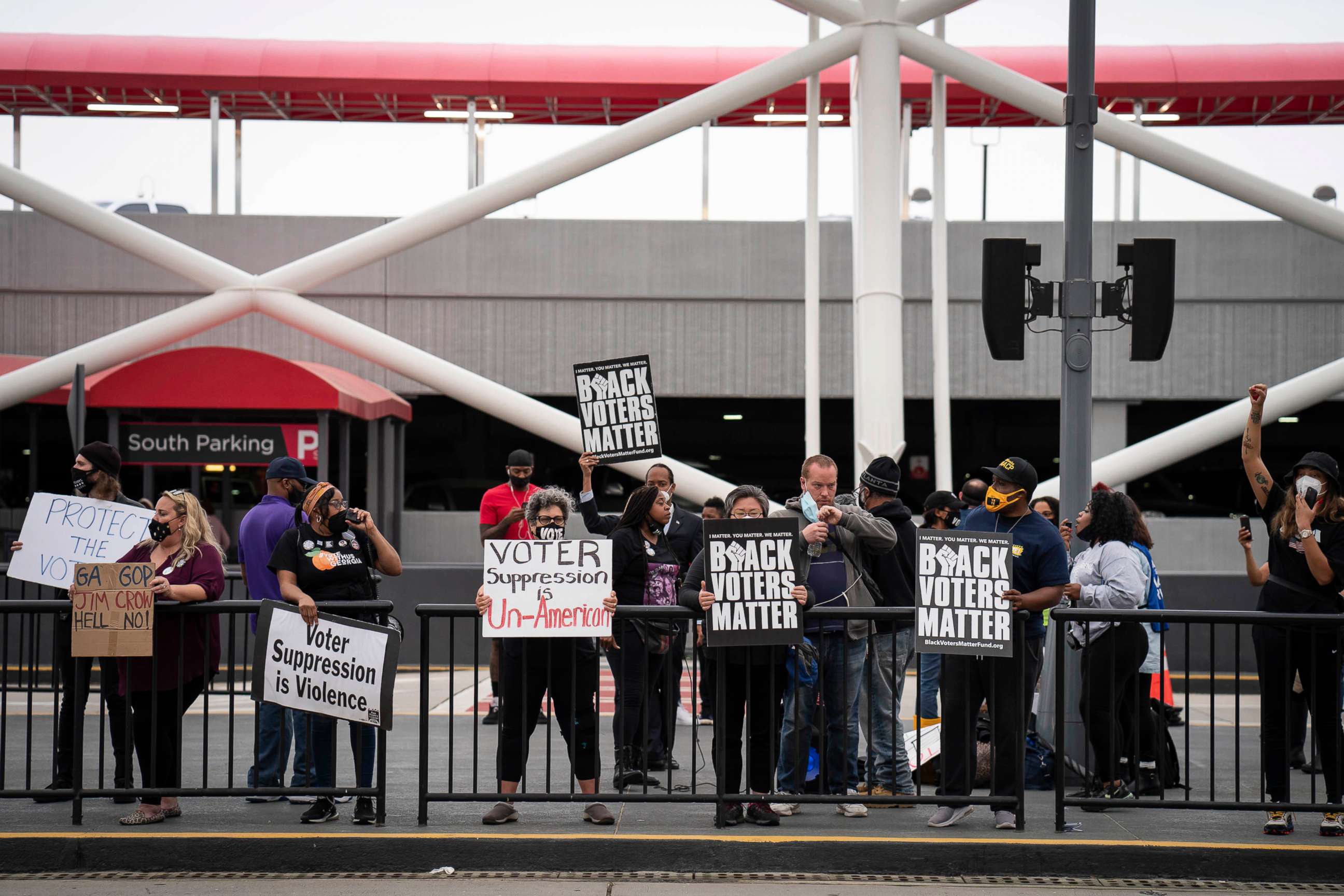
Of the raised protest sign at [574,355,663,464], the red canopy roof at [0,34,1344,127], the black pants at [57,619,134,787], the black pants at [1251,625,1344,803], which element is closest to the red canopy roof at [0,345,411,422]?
the red canopy roof at [0,34,1344,127]

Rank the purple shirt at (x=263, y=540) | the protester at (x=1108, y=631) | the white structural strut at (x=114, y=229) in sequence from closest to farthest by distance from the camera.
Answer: the protester at (x=1108, y=631) → the purple shirt at (x=263, y=540) → the white structural strut at (x=114, y=229)

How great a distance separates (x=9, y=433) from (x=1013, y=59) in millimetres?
16912

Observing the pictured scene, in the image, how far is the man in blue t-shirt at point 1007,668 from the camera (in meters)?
6.82

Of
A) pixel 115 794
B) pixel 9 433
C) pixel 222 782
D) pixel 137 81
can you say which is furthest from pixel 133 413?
pixel 115 794

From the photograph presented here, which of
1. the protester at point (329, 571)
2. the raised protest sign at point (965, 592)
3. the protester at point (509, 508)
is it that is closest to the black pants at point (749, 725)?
the raised protest sign at point (965, 592)

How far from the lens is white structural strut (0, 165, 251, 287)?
47.6 feet

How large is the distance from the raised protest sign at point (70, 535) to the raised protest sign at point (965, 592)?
4482mm

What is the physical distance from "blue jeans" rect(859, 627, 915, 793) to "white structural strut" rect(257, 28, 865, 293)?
7.93 metres

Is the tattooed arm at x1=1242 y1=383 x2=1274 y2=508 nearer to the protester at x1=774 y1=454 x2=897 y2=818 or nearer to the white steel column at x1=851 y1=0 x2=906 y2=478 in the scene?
the protester at x1=774 y1=454 x2=897 y2=818

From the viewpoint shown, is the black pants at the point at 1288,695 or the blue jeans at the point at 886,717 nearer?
the black pants at the point at 1288,695

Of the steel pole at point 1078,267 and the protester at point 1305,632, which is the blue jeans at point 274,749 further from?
the protester at point 1305,632

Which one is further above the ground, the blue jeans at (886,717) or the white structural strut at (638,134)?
the white structural strut at (638,134)

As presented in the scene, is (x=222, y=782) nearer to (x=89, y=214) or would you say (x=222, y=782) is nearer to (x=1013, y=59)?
(x=89, y=214)

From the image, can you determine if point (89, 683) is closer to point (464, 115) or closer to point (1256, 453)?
point (1256, 453)
